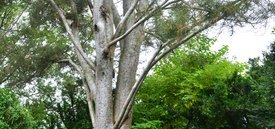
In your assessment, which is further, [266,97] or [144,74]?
[266,97]

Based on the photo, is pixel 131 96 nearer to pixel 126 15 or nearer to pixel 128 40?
pixel 126 15

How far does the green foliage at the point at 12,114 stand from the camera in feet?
21.2

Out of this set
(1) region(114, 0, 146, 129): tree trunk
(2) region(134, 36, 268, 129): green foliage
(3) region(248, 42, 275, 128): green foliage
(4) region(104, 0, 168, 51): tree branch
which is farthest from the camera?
(2) region(134, 36, 268, 129): green foliage

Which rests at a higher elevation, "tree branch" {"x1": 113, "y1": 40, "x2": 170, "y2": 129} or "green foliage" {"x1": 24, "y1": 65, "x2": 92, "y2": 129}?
"green foliage" {"x1": 24, "y1": 65, "x2": 92, "y2": 129}

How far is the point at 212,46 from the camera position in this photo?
1432 cm

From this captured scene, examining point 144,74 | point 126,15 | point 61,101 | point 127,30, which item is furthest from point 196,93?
point 144,74

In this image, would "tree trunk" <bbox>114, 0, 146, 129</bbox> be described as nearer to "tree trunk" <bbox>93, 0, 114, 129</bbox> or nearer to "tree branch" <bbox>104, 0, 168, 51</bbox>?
"tree trunk" <bbox>93, 0, 114, 129</bbox>

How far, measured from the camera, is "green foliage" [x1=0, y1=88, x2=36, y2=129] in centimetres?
648

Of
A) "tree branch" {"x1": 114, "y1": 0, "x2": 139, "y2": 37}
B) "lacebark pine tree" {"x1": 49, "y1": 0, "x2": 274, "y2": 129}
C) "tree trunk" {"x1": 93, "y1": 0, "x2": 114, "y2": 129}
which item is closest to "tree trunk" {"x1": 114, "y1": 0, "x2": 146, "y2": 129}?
"lacebark pine tree" {"x1": 49, "y1": 0, "x2": 274, "y2": 129}

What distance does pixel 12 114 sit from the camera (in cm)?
651

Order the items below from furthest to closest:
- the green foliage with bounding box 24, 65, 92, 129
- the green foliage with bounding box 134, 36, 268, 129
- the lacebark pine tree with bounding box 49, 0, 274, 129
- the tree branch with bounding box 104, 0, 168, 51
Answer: the green foliage with bounding box 24, 65, 92, 129 < the green foliage with bounding box 134, 36, 268, 129 < the tree branch with bounding box 104, 0, 168, 51 < the lacebark pine tree with bounding box 49, 0, 274, 129

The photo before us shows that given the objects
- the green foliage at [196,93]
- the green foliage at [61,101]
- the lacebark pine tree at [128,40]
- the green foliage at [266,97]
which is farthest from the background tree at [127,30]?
the green foliage at [61,101]

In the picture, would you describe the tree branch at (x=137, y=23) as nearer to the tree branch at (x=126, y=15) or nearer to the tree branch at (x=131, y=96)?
the tree branch at (x=126, y=15)

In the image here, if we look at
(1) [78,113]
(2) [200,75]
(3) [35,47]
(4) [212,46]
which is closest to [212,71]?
(2) [200,75]
